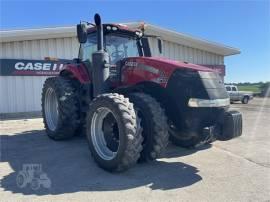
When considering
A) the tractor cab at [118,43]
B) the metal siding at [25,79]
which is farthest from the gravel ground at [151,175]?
the metal siding at [25,79]

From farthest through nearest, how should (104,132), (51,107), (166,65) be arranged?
(51,107), (104,132), (166,65)

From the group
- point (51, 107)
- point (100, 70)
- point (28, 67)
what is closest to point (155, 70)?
point (100, 70)

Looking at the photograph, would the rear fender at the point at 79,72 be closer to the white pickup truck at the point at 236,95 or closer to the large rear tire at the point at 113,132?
the large rear tire at the point at 113,132

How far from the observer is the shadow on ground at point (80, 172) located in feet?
13.9

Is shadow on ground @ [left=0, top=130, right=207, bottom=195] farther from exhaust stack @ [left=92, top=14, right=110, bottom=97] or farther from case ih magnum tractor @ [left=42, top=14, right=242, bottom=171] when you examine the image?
exhaust stack @ [left=92, top=14, right=110, bottom=97]

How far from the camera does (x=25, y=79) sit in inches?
521

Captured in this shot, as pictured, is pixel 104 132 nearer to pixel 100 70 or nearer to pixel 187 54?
pixel 100 70

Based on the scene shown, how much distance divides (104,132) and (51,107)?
3.13 metres

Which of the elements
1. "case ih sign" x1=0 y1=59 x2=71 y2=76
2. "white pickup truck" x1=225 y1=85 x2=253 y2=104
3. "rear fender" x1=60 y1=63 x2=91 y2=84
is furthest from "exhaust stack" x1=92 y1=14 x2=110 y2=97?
"white pickup truck" x1=225 y1=85 x2=253 y2=104

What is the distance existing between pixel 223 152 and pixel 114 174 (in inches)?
100

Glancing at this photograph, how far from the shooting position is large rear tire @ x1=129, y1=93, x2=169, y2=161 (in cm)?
474

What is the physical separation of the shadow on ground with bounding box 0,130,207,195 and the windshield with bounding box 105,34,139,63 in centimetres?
210

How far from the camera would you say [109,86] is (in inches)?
236

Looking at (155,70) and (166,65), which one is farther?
(155,70)
